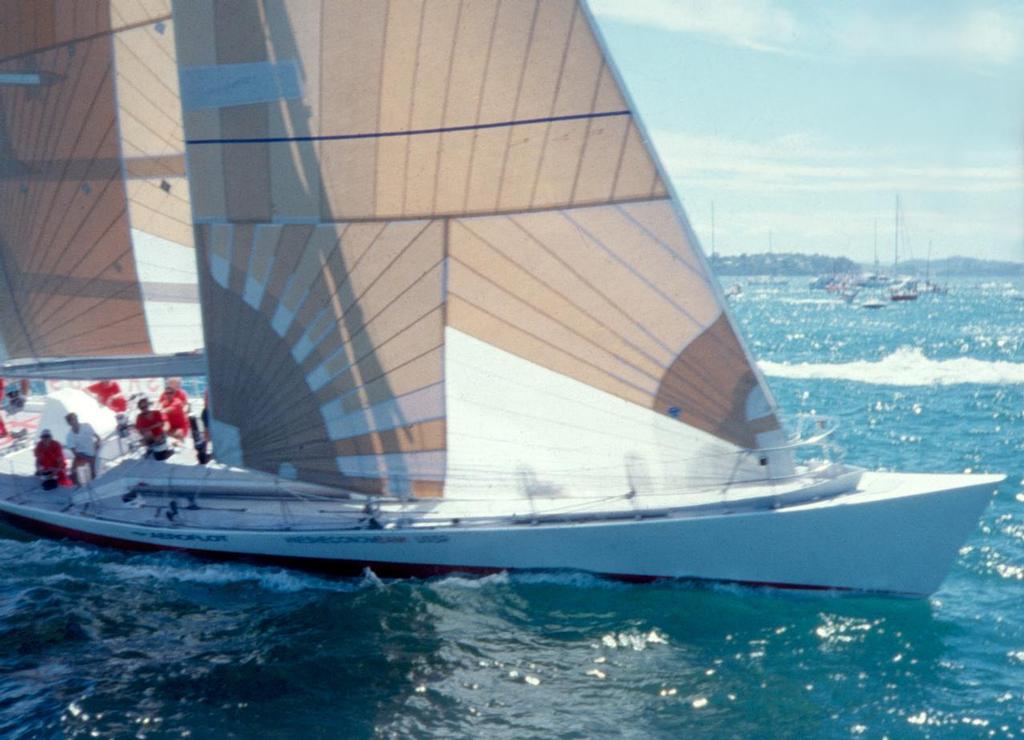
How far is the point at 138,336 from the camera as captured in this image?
13.2 meters

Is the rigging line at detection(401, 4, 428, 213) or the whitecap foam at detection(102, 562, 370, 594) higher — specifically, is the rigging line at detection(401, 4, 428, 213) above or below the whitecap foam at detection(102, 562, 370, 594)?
above

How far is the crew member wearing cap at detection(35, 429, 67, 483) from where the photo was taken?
12.9 meters

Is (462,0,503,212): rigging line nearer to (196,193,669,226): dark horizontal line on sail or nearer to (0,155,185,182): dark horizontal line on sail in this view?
(196,193,669,226): dark horizontal line on sail

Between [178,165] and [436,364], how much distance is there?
476cm

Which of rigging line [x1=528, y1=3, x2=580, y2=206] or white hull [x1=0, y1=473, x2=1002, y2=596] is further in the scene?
white hull [x1=0, y1=473, x2=1002, y2=596]

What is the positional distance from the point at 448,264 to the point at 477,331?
0.69 meters

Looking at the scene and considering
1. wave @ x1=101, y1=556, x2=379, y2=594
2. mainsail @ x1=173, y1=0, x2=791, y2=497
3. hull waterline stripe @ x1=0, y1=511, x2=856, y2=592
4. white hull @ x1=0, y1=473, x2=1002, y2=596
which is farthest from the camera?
wave @ x1=101, y1=556, x2=379, y2=594

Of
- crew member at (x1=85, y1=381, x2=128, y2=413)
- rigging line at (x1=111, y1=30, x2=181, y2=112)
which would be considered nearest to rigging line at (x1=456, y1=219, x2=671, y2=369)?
rigging line at (x1=111, y1=30, x2=181, y2=112)

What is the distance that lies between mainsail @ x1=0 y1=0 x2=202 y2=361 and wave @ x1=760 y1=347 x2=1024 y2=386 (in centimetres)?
2311

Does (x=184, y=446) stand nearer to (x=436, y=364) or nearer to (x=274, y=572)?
(x=274, y=572)

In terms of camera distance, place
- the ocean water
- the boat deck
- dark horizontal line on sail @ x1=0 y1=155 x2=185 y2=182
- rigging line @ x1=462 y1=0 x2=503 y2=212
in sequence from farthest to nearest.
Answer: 1. dark horizontal line on sail @ x1=0 y1=155 x2=185 y2=182
2. the boat deck
3. rigging line @ x1=462 y1=0 x2=503 y2=212
4. the ocean water

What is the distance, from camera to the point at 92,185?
12.9 meters

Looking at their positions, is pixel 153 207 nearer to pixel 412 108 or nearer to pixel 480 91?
pixel 412 108

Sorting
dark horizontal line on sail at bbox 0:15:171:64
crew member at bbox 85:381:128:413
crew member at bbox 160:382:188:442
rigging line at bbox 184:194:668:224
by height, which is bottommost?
crew member at bbox 160:382:188:442
